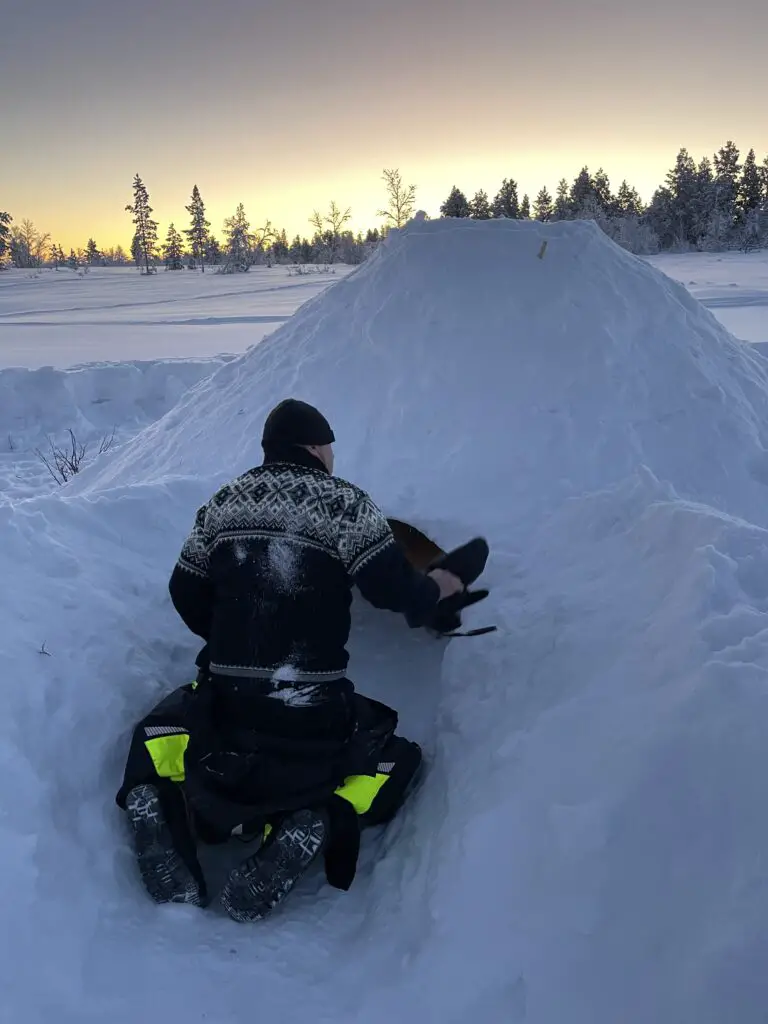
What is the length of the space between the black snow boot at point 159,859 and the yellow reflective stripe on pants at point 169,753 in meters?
0.12

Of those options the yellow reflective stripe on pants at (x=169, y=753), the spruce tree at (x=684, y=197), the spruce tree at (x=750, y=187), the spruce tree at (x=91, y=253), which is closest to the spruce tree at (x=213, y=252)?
the spruce tree at (x=91, y=253)

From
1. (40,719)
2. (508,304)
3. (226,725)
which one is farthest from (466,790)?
(508,304)

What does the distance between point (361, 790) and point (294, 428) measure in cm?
125

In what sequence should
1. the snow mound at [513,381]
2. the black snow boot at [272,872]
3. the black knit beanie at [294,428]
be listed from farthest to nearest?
1. the snow mound at [513,381]
2. the black knit beanie at [294,428]
3. the black snow boot at [272,872]

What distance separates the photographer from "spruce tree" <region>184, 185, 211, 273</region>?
179ft

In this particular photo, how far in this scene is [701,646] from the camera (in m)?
2.22

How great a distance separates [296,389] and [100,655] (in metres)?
2.59

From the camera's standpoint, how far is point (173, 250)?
183ft

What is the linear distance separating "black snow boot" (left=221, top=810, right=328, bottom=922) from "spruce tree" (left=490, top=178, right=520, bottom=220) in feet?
166

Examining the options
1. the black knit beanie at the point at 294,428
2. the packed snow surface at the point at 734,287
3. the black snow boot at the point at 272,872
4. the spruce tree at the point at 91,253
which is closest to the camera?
the black snow boot at the point at 272,872

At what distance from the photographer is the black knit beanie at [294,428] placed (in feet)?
8.18

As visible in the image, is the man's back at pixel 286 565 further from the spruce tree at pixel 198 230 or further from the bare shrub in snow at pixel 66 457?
the spruce tree at pixel 198 230

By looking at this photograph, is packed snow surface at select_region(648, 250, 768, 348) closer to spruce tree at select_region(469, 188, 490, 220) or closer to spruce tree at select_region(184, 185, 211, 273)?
spruce tree at select_region(469, 188, 490, 220)

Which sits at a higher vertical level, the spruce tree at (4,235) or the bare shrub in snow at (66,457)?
the spruce tree at (4,235)
